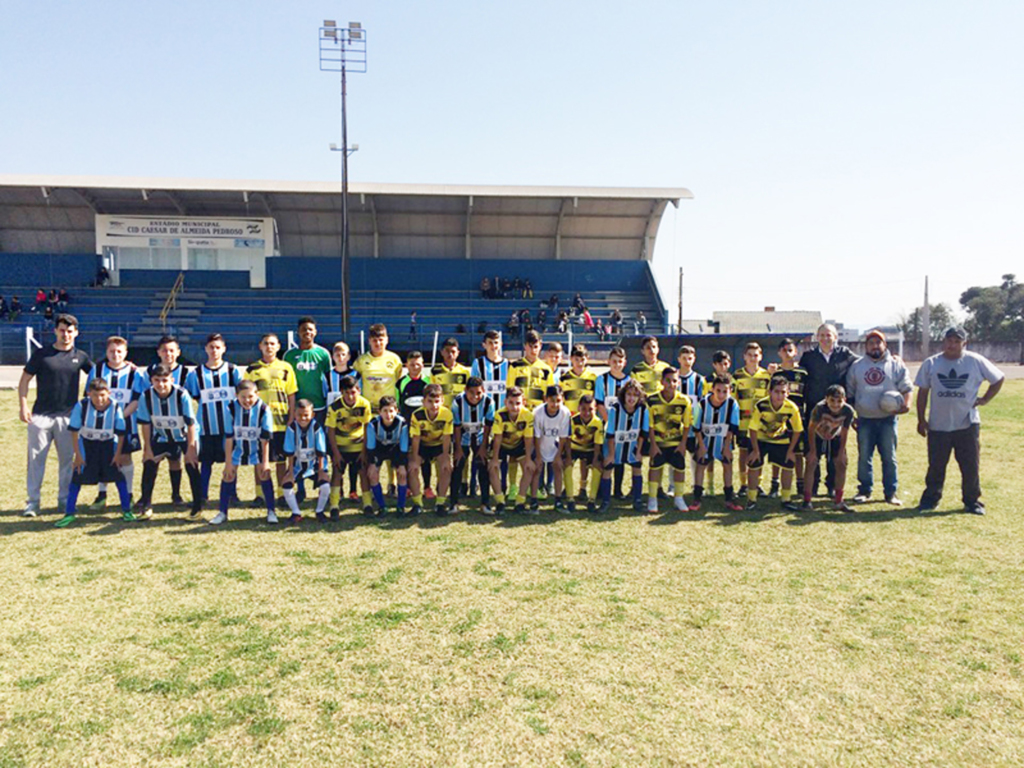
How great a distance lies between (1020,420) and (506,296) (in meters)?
23.0

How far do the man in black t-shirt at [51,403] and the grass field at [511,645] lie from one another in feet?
2.50

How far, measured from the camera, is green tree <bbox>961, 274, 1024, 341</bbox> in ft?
221

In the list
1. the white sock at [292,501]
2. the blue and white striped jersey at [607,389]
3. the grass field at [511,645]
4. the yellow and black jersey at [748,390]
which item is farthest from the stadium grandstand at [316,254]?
the grass field at [511,645]

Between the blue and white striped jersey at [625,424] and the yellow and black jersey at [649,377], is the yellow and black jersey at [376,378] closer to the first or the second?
the blue and white striped jersey at [625,424]

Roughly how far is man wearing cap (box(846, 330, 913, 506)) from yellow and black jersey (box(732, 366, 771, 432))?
0.97m

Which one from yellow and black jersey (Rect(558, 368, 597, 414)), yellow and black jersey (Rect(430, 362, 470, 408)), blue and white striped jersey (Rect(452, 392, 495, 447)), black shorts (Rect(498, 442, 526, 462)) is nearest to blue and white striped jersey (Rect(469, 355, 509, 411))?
yellow and black jersey (Rect(430, 362, 470, 408))

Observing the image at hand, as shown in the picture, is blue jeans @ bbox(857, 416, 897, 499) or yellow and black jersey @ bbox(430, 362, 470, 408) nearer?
blue jeans @ bbox(857, 416, 897, 499)

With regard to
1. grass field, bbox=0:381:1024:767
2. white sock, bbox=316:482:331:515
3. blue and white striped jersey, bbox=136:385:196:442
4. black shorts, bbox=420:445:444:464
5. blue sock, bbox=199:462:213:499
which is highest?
blue and white striped jersey, bbox=136:385:196:442

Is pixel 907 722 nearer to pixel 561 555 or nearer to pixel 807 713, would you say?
pixel 807 713

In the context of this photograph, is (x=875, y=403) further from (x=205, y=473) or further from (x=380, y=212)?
(x=380, y=212)

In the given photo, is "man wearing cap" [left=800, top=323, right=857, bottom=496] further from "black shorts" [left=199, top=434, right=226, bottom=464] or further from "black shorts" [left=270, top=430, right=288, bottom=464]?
"black shorts" [left=199, top=434, right=226, bottom=464]

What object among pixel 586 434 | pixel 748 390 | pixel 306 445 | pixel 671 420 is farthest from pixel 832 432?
pixel 306 445

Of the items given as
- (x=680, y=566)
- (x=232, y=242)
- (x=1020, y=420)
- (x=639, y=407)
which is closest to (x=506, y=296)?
(x=232, y=242)

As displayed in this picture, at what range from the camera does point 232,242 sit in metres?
32.9
